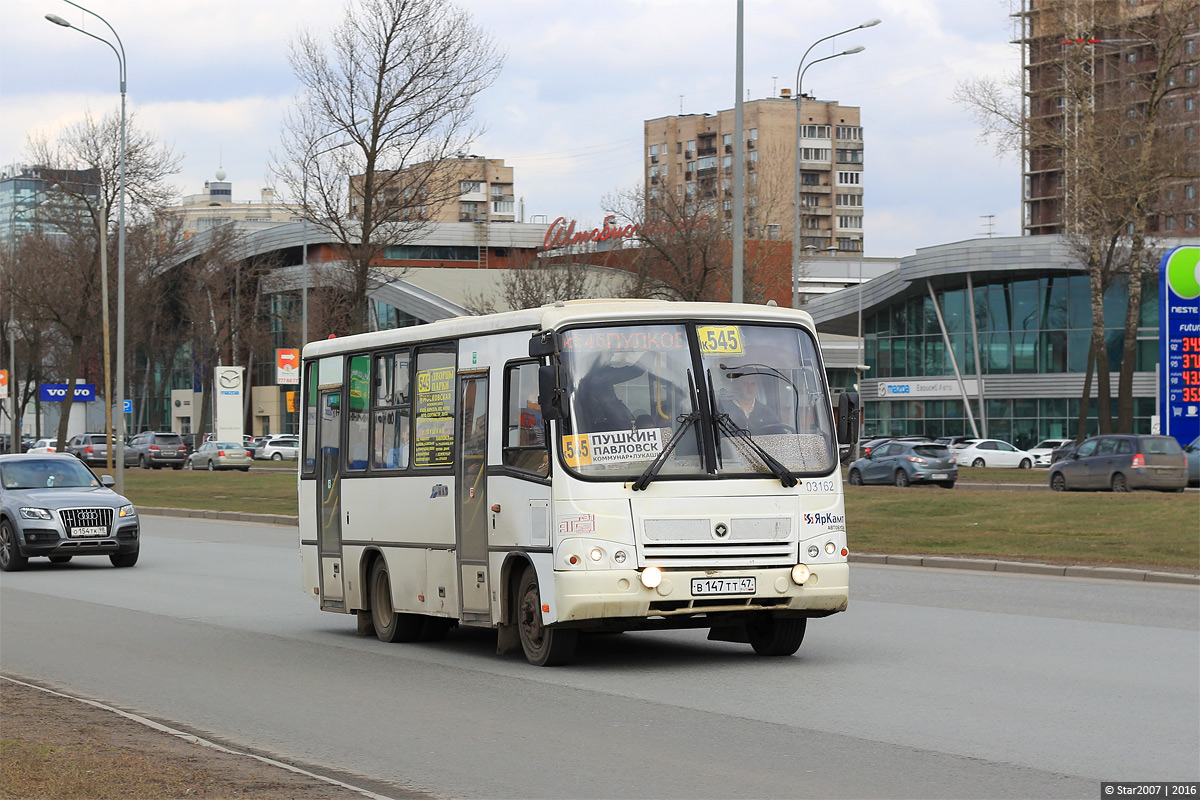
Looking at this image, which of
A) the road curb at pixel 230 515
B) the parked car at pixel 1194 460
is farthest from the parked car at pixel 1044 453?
the road curb at pixel 230 515

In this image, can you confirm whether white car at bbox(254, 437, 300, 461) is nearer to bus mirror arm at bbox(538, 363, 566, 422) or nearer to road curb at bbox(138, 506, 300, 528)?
road curb at bbox(138, 506, 300, 528)

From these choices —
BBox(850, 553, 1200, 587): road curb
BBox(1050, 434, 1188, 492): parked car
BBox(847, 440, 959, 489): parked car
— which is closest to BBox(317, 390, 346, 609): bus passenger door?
BBox(850, 553, 1200, 587): road curb

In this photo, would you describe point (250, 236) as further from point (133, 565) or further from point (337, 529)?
point (337, 529)

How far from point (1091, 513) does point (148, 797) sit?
23.1 metres

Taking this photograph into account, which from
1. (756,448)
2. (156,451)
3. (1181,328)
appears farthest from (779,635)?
(156,451)

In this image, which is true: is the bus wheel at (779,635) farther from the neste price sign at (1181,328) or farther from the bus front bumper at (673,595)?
the neste price sign at (1181,328)

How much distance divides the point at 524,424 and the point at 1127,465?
30849mm

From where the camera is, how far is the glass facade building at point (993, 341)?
75.1 m

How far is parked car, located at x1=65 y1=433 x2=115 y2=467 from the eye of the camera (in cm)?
8338

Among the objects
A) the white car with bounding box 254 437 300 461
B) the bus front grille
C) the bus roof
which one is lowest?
the white car with bounding box 254 437 300 461

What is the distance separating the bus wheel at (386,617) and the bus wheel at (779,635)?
3261 millimetres

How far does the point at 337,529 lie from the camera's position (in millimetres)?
14602

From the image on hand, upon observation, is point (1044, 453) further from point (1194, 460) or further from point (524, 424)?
point (524, 424)

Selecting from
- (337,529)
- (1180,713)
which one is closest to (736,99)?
(337,529)
